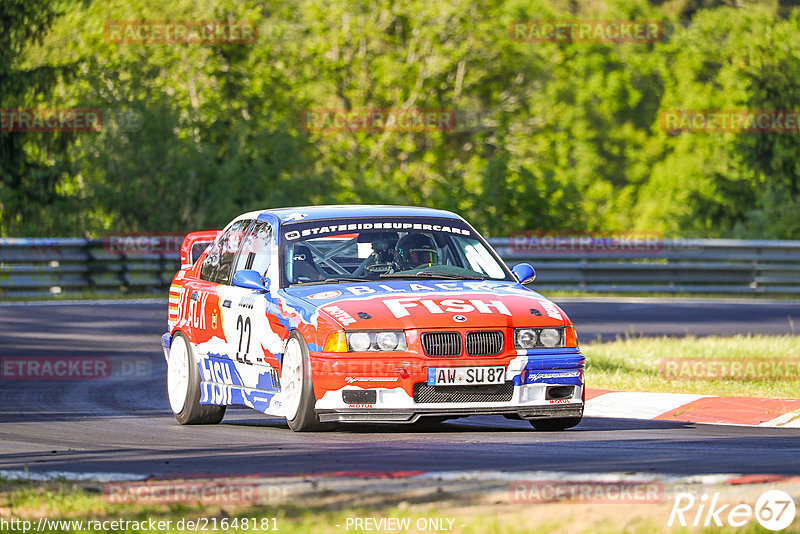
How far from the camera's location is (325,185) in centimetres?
3444

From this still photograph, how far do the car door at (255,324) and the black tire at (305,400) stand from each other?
0.89 ft

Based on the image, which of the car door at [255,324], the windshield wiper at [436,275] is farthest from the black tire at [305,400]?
the windshield wiper at [436,275]

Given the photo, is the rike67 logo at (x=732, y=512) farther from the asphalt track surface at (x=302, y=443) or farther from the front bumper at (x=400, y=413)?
the front bumper at (x=400, y=413)

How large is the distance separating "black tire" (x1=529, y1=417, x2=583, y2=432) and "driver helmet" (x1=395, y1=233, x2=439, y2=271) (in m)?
1.45

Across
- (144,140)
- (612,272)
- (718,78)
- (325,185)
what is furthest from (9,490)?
(718,78)

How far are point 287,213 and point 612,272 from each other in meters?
18.7

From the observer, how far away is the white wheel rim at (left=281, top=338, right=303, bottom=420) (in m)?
9.29

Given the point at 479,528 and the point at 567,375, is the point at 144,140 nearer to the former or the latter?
the point at 567,375

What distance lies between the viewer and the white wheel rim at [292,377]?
9289mm

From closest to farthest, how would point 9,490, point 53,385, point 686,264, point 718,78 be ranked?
point 9,490 → point 53,385 → point 686,264 → point 718,78

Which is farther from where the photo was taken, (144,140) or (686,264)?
(144,140)

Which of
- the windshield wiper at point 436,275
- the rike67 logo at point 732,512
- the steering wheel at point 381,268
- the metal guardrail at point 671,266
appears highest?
the steering wheel at point 381,268

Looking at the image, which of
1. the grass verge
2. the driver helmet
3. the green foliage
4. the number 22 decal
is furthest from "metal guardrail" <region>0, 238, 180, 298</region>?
the driver helmet

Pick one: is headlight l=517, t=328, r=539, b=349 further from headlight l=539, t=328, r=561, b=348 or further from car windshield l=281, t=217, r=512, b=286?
car windshield l=281, t=217, r=512, b=286
